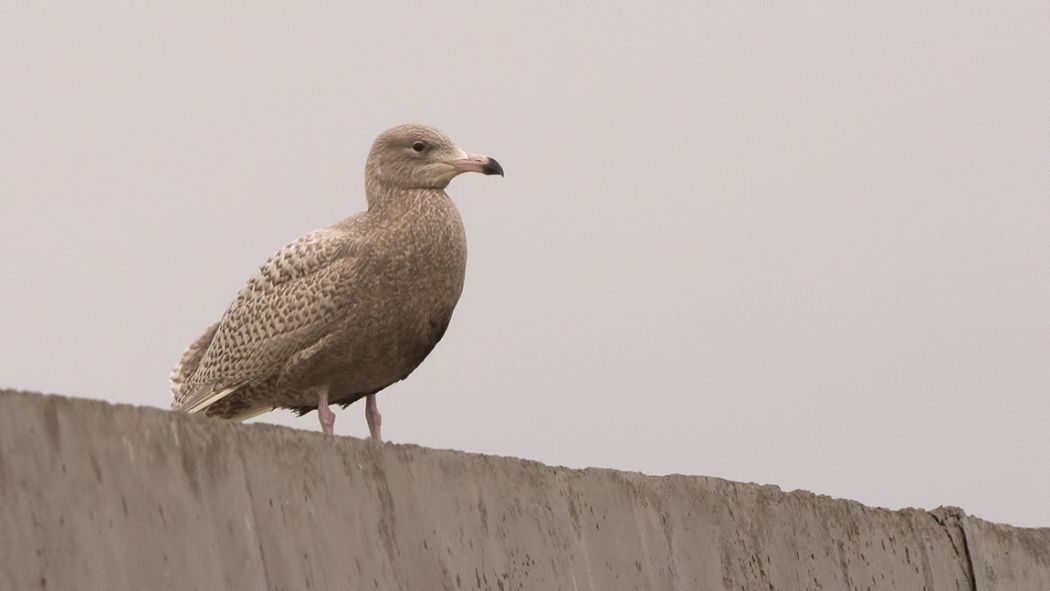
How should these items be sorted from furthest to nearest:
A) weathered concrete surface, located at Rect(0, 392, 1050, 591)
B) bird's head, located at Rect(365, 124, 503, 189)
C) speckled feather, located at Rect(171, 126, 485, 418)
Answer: bird's head, located at Rect(365, 124, 503, 189) < speckled feather, located at Rect(171, 126, 485, 418) < weathered concrete surface, located at Rect(0, 392, 1050, 591)

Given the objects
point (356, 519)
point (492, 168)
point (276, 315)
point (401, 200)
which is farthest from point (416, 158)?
point (356, 519)

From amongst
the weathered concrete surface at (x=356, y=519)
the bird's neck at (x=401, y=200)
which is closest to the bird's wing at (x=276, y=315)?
the bird's neck at (x=401, y=200)

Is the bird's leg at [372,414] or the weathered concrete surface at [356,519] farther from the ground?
the bird's leg at [372,414]

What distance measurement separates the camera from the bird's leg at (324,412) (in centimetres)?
696

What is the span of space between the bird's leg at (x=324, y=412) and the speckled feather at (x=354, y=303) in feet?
0.11

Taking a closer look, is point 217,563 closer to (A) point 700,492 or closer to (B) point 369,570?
(B) point 369,570

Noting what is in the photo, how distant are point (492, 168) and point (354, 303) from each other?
0.76m

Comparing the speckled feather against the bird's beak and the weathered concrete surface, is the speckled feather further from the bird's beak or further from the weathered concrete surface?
the weathered concrete surface

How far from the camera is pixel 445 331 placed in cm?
693

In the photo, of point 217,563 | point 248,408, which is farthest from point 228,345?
point 217,563

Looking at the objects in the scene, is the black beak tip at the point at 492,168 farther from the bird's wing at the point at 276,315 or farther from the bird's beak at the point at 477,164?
the bird's wing at the point at 276,315

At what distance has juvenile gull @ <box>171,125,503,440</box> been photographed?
6742 millimetres

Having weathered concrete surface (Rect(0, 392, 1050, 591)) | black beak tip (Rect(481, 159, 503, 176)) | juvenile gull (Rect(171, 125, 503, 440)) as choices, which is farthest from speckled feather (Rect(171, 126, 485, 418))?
weathered concrete surface (Rect(0, 392, 1050, 591))

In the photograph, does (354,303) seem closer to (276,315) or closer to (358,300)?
(358,300)
